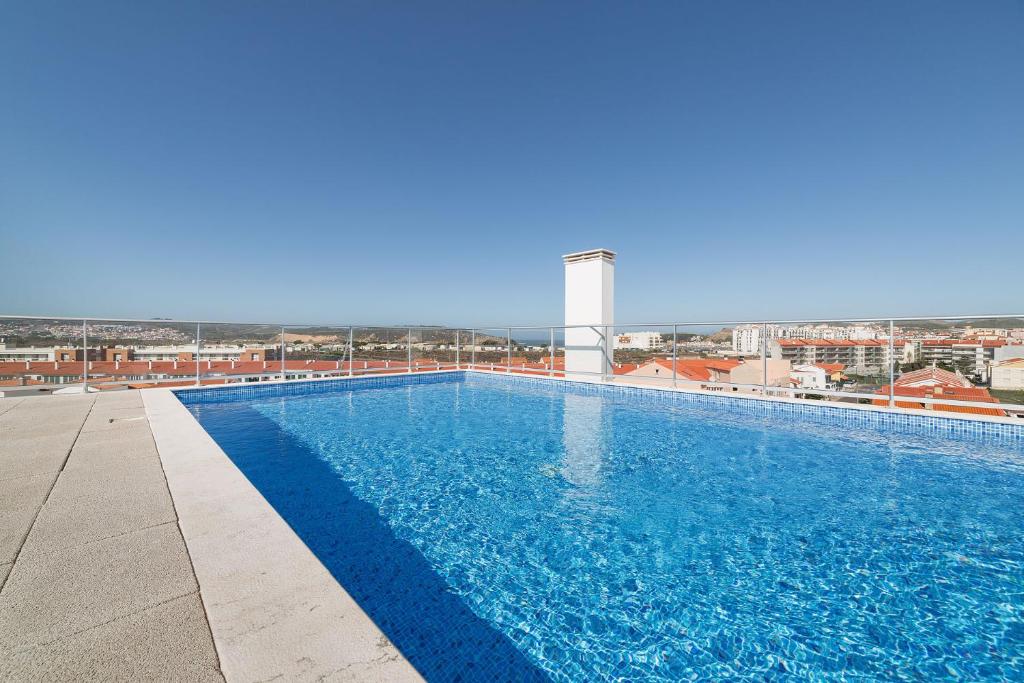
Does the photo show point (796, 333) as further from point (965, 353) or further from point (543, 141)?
point (543, 141)

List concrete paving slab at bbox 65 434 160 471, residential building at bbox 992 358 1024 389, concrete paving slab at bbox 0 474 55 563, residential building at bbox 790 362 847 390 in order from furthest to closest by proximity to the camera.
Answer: residential building at bbox 790 362 847 390, residential building at bbox 992 358 1024 389, concrete paving slab at bbox 65 434 160 471, concrete paving slab at bbox 0 474 55 563

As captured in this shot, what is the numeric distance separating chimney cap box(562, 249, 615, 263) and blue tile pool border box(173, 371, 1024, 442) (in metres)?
2.32

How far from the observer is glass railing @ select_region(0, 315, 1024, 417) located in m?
4.08

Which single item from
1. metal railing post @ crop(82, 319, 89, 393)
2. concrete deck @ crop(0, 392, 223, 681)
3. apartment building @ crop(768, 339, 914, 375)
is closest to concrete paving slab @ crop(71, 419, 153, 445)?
concrete deck @ crop(0, 392, 223, 681)

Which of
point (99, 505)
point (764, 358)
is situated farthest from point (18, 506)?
point (764, 358)

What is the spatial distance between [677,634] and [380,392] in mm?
6108

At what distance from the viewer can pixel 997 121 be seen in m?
8.94

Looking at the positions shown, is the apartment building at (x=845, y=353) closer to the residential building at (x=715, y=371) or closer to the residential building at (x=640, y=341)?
the residential building at (x=715, y=371)

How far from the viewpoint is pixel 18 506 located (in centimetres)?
165

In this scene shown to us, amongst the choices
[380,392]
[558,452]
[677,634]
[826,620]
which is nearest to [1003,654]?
[826,620]

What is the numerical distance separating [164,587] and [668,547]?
2.02 meters

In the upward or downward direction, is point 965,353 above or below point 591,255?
below

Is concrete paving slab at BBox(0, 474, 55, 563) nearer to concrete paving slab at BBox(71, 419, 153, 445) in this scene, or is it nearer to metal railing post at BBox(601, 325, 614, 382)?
concrete paving slab at BBox(71, 419, 153, 445)

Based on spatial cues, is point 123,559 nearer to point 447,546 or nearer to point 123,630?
point 123,630
